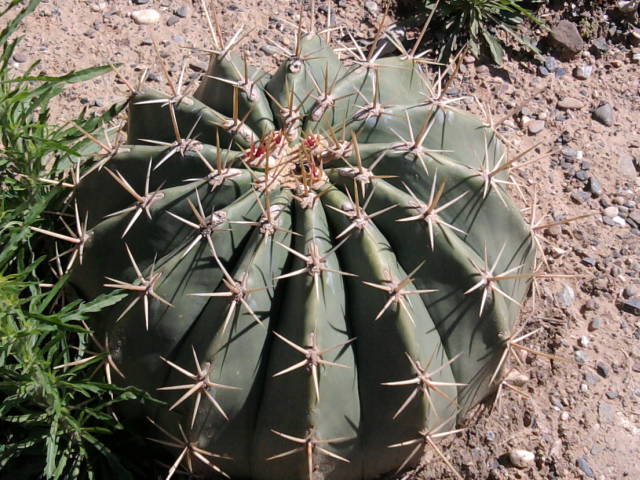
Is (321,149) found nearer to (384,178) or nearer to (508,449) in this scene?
(384,178)

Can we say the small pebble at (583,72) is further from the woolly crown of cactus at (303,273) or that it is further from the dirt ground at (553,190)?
the woolly crown of cactus at (303,273)

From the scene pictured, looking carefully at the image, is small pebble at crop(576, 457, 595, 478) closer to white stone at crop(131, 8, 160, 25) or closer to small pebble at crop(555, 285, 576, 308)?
small pebble at crop(555, 285, 576, 308)

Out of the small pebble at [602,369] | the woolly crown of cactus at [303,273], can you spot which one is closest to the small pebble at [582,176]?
the small pebble at [602,369]

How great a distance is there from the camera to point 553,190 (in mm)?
3600

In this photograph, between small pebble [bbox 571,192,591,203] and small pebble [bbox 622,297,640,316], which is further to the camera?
small pebble [bbox 571,192,591,203]

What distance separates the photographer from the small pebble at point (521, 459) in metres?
2.72

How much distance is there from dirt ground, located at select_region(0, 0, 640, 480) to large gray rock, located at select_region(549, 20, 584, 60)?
65mm

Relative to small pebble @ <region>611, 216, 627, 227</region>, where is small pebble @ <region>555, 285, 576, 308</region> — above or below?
below

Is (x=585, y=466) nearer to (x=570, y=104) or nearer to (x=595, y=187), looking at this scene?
(x=595, y=187)

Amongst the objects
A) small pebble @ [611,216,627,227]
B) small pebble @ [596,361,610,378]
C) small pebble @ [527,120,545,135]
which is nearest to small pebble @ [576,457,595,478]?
small pebble @ [596,361,610,378]

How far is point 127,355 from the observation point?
2207mm

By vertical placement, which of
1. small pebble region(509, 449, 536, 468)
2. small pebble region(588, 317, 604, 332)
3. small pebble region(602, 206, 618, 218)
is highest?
small pebble region(602, 206, 618, 218)

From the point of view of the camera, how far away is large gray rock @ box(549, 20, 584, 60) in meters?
4.14

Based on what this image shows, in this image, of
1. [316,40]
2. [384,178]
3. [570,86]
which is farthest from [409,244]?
[570,86]
